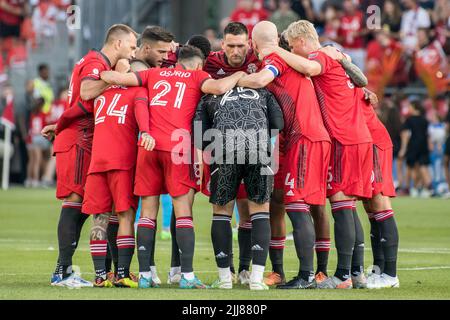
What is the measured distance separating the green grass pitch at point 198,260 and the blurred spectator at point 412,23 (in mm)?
7265

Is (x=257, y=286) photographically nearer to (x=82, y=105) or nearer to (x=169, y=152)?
(x=169, y=152)

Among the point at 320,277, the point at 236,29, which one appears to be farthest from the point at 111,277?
the point at 236,29

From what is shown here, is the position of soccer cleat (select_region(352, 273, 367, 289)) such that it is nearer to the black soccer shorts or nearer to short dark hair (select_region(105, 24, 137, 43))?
the black soccer shorts

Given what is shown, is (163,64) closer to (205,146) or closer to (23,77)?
(205,146)

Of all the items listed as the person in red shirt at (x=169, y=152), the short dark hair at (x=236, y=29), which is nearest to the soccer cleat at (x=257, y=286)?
the person in red shirt at (x=169, y=152)

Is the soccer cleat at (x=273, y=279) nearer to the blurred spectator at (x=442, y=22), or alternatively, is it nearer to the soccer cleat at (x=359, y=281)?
the soccer cleat at (x=359, y=281)

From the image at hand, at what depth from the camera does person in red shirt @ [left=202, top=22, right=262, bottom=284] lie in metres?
9.91

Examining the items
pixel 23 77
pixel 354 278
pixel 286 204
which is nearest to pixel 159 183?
pixel 286 204

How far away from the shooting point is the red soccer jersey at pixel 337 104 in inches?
382

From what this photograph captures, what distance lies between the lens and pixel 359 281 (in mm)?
9820

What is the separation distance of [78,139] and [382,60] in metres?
19.9

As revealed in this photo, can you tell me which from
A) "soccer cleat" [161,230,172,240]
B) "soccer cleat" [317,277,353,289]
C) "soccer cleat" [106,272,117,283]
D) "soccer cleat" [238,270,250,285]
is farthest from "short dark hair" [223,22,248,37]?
"soccer cleat" [161,230,172,240]

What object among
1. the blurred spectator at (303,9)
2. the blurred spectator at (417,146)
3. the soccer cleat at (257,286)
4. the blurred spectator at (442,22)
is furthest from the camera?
the blurred spectator at (303,9)

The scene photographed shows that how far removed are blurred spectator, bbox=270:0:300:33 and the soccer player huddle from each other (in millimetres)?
16691
